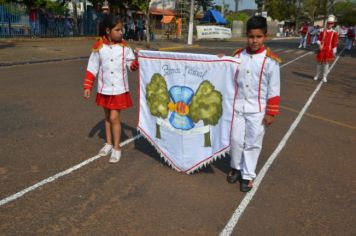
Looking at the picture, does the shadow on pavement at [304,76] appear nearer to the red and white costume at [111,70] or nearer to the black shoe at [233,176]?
the black shoe at [233,176]

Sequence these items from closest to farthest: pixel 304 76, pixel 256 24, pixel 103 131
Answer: pixel 256 24, pixel 103 131, pixel 304 76

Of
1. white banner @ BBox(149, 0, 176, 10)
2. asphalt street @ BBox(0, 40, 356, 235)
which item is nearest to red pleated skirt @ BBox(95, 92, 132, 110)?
asphalt street @ BBox(0, 40, 356, 235)

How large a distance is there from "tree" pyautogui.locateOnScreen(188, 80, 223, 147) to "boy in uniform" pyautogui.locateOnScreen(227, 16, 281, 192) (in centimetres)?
22

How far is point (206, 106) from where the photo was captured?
4.33 metres

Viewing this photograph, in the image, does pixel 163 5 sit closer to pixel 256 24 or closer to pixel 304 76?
pixel 304 76

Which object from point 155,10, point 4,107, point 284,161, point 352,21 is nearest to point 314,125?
point 284,161

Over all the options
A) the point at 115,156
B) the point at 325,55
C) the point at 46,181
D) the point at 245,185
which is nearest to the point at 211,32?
the point at 325,55

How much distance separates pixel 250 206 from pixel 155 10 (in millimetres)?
52807

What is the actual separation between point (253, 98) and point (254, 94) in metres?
0.04

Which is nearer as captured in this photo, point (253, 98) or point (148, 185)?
point (253, 98)

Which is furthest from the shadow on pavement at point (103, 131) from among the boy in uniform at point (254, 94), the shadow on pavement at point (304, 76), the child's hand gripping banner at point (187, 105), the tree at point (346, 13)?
the tree at point (346, 13)

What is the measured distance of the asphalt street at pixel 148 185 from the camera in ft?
11.6

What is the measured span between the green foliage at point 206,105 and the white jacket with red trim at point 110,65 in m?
0.96

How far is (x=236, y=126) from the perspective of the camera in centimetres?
415
